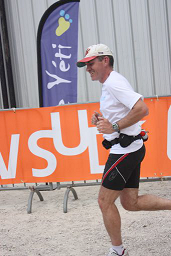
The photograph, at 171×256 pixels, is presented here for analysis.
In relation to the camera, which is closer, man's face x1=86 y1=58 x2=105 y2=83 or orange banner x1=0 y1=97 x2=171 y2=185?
man's face x1=86 y1=58 x2=105 y2=83

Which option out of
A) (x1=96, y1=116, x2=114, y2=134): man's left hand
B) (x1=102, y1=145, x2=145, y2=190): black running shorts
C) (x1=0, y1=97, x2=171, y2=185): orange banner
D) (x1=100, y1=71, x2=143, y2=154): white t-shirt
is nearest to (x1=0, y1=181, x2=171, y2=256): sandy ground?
(x1=0, y1=97, x2=171, y2=185): orange banner

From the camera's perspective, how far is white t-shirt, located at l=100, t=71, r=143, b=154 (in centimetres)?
283

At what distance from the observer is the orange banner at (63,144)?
16.6ft

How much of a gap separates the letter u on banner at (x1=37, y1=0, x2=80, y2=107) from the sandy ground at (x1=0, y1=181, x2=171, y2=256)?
193cm

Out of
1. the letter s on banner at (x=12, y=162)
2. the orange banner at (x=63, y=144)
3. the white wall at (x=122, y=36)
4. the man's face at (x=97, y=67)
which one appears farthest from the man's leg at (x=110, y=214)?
the white wall at (x=122, y=36)

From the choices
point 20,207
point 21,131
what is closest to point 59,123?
point 21,131

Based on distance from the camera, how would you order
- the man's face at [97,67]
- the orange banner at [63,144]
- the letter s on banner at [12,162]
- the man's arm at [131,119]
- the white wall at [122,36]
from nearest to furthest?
the man's arm at [131,119] → the man's face at [97,67] → the orange banner at [63,144] → the letter s on banner at [12,162] → the white wall at [122,36]

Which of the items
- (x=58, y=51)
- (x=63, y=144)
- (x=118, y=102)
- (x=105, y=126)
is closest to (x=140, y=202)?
(x=105, y=126)

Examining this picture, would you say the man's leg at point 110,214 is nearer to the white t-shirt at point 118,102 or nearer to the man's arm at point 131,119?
the white t-shirt at point 118,102

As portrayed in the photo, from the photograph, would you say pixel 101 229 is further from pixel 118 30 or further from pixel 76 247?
pixel 118 30

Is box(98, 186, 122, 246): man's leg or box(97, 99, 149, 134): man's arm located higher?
box(97, 99, 149, 134): man's arm

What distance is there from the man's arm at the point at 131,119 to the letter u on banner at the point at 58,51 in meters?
2.98

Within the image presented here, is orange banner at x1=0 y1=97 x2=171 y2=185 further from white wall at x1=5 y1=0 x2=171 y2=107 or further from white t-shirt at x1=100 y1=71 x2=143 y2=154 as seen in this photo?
white wall at x1=5 y1=0 x2=171 y2=107

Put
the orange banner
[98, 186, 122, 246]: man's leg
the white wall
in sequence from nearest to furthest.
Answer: [98, 186, 122, 246]: man's leg, the orange banner, the white wall
